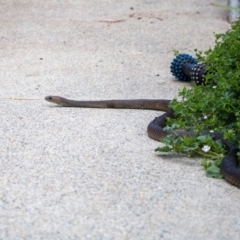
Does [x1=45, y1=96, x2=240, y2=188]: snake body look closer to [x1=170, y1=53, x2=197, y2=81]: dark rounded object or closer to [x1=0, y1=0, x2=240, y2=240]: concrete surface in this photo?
[x1=0, y1=0, x2=240, y2=240]: concrete surface

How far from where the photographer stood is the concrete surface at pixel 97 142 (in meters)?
3.97

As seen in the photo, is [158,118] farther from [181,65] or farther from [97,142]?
[181,65]

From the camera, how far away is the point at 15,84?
24.9 feet

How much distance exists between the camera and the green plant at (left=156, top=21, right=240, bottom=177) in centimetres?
505

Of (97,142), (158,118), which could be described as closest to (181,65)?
(158,118)

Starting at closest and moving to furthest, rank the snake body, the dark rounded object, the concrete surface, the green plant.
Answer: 1. the concrete surface
2. the snake body
3. the green plant
4. the dark rounded object

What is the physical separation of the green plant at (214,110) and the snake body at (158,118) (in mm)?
64

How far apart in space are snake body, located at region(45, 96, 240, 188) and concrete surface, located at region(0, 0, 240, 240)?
0.23 ft

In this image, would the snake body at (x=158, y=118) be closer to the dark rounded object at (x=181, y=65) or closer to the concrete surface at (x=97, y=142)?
the concrete surface at (x=97, y=142)

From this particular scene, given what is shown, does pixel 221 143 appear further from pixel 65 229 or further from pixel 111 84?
pixel 111 84

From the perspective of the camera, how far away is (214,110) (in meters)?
5.51

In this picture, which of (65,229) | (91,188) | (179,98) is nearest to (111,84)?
(179,98)

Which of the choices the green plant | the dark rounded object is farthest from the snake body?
the dark rounded object

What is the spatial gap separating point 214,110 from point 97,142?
0.82m
